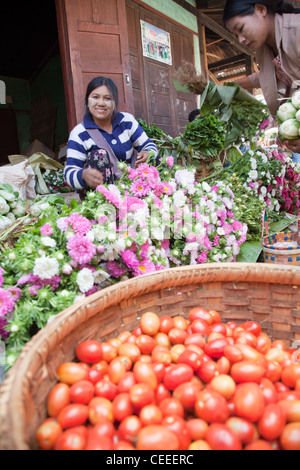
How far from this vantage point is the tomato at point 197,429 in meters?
0.78

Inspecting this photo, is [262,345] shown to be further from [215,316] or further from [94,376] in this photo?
[94,376]

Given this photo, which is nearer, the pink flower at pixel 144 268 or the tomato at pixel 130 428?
the tomato at pixel 130 428

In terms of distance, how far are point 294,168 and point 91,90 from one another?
3.04 m

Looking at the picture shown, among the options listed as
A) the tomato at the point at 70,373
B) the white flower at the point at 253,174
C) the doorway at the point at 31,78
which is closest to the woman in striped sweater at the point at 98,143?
the white flower at the point at 253,174

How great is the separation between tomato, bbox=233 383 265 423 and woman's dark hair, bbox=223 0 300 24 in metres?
2.33

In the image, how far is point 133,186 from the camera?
1766 mm

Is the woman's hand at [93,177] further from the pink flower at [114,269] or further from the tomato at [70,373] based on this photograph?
the tomato at [70,373]

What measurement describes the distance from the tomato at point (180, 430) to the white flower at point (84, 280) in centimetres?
58

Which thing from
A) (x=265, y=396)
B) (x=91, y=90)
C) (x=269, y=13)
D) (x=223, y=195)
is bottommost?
(x=265, y=396)

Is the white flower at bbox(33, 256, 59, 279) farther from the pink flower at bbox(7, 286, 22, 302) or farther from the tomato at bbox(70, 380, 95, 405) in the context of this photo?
the tomato at bbox(70, 380, 95, 405)

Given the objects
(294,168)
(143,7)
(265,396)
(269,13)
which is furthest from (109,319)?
(143,7)

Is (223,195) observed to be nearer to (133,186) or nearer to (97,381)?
(133,186)

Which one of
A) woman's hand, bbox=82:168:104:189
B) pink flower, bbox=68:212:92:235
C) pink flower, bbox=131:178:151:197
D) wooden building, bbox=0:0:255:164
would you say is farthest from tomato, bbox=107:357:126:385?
wooden building, bbox=0:0:255:164

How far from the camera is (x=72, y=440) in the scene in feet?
2.35
